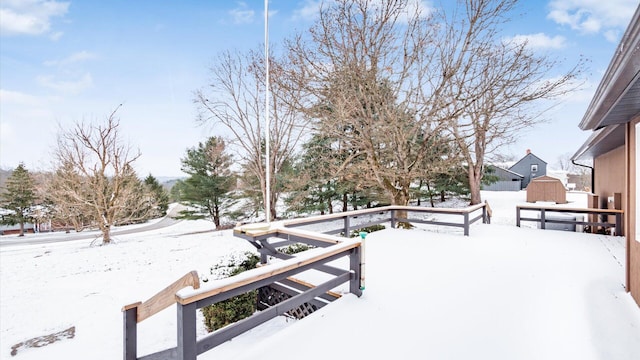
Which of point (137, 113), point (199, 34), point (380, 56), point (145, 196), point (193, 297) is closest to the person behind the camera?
point (193, 297)

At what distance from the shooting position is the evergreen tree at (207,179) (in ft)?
58.4

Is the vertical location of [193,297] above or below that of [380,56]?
below

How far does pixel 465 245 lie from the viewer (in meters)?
5.48

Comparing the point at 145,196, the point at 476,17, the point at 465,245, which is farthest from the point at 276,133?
the point at 465,245

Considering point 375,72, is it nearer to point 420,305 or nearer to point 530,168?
point 420,305

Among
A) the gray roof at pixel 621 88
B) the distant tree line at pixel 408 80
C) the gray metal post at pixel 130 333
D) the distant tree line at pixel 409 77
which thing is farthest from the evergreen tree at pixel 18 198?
the gray roof at pixel 621 88

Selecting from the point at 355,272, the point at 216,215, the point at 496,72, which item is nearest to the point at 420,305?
the point at 355,272

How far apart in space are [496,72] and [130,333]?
343 inches

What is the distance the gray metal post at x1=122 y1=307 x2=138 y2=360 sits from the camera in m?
2.22

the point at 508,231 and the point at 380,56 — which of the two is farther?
the point at 380,56

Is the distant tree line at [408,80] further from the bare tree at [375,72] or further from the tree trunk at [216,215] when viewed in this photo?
the tree trunk at [216,215]

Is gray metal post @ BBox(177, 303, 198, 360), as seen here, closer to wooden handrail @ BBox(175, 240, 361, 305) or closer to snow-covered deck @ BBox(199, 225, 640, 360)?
wooden handrail @ BBox(175, 240, 361, 305)

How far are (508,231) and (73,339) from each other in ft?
29.9

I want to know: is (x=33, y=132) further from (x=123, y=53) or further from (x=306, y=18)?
Result: (x=306, y=18)
